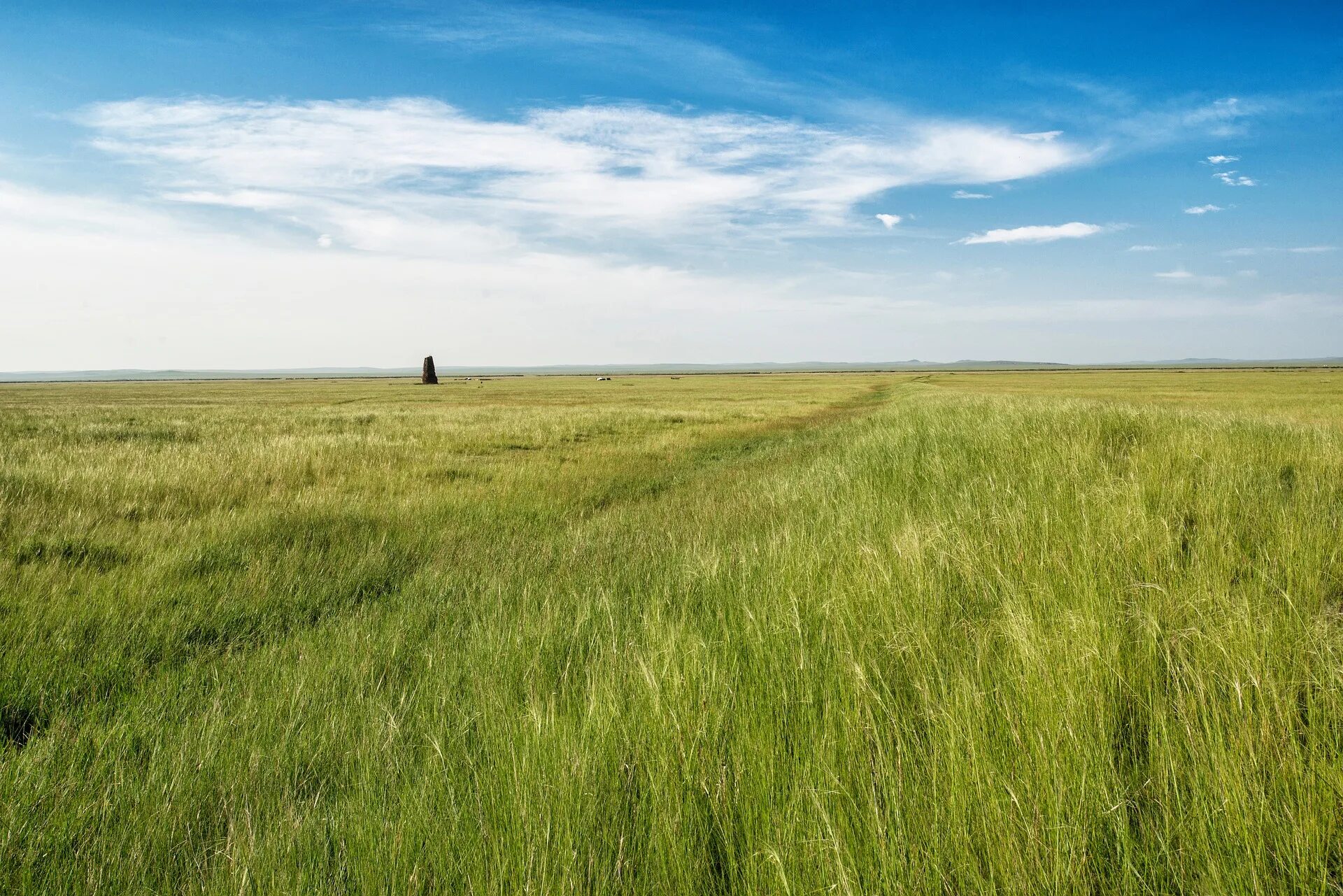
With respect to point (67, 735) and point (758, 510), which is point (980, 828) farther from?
point (758, 510)

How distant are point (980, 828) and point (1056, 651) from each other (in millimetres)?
930

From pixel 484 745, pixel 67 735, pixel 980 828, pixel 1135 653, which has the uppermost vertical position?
pixel 1135 653

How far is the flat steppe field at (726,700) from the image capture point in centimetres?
165

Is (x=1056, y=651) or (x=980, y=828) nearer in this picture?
(x=980, y=828)

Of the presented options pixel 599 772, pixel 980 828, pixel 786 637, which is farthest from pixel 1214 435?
pixel 599 772

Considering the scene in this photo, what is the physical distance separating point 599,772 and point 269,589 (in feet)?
14.7

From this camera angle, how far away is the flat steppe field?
1.65 m

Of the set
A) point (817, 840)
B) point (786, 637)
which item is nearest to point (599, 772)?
point (817, 840)

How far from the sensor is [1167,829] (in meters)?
1.54

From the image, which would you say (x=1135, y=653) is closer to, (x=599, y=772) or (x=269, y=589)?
(x=599, y=772)

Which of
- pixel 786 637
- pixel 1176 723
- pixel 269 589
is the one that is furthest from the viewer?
pixel 269 589

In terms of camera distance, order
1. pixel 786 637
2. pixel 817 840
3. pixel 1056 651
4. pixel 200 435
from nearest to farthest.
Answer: pixel 817 840, pixel 1056 651, pixel 786 637, pixel 200 435

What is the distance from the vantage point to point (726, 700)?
2.34m

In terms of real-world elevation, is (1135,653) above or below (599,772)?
above
